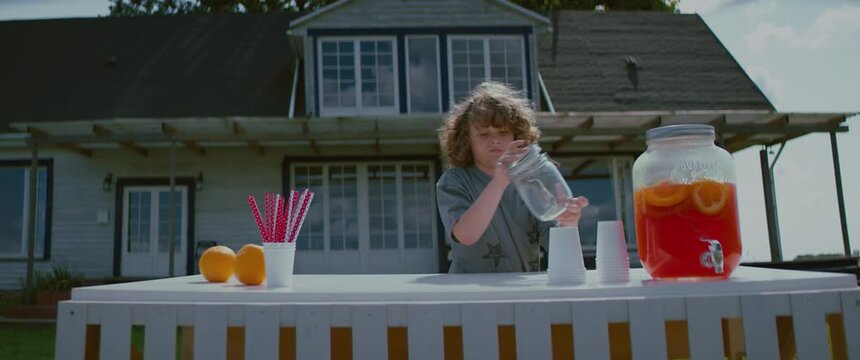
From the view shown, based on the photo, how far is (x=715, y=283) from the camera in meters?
1.43

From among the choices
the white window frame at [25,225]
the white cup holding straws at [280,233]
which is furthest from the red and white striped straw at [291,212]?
the white window frame at [25,225]

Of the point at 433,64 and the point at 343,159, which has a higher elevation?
the point at 433,64

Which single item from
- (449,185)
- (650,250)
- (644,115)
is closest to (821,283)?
(650,250)

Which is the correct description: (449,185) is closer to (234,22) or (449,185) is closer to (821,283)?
(821,283)

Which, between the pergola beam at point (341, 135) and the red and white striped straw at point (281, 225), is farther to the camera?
the pergola beam at point (341, 135)

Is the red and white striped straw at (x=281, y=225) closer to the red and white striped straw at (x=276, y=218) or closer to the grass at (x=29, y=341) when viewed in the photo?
the red and white striped straw at (x=276, y=218)

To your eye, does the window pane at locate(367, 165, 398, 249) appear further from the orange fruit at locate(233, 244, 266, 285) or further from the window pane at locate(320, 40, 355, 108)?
the orange fruit at locate(233, 244, 266, 285)

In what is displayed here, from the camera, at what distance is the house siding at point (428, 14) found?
38.5ft

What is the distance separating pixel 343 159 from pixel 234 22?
4494 mm

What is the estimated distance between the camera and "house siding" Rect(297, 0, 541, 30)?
1173cm

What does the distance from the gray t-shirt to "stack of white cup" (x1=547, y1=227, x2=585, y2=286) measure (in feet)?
2.22

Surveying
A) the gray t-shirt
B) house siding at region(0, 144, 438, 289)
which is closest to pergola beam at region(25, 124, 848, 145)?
house siding at region(0, 144, 438, 289)

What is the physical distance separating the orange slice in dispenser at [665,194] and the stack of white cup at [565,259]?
20 cm

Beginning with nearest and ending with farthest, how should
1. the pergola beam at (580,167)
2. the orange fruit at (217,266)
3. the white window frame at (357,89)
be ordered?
the orange fruit at (217,266) < the white window frame at (357,89) < the pergola beam at (580,167)
